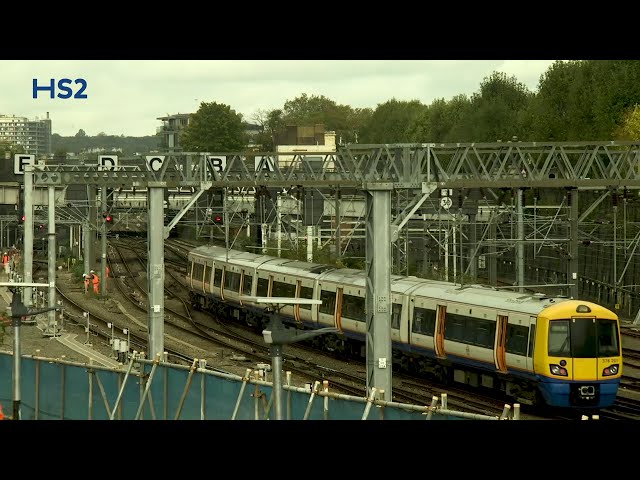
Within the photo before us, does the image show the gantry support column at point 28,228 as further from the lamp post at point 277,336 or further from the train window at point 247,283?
the lamp post at point 277,336

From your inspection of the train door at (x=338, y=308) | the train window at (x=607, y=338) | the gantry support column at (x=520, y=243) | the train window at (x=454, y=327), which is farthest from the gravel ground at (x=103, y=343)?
the gantry support column at (x=520, y=243)

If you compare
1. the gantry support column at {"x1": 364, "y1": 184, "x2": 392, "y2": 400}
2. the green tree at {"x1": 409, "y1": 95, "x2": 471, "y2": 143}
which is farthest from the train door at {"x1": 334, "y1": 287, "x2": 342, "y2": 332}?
the green tree at {"x1": 409, "y1": 95, "x2": 471, "y2": 143}

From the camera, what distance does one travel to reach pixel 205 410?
1522 cm

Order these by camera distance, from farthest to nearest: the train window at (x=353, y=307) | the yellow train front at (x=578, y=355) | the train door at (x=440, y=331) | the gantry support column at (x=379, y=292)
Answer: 1. the train window at (x=353, y=307)
2. the train door at (x=440, y=331)
3. the gantry support column at (x=379, y=292)
4. the yellow train front at (x=578, y=355)

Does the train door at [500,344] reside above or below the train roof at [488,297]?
below

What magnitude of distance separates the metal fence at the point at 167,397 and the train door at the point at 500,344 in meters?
5.33

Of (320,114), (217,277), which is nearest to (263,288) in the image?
(217,277)

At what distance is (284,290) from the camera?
33.1 m

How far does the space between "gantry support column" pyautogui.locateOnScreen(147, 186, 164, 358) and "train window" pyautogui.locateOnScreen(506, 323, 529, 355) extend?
269 inches

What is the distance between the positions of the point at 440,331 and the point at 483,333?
1.83 m

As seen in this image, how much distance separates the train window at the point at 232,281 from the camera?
36812 millimetres
